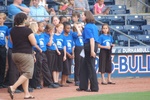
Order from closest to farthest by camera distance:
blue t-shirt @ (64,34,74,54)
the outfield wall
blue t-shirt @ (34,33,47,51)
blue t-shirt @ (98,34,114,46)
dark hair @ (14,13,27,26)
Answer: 1. dark hair @ (14,13,27,26)
2. blue t-shirt @ (34,33,47,51)
3. blue t-shirt @ (64,34,74,54)
4. blue t-shirt @ (98,34,114,46)
5. the outfield wall

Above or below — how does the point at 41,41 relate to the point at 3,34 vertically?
below

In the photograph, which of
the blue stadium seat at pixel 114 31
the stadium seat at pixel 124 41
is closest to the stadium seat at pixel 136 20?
the blue stadium seat at pixel 114 31

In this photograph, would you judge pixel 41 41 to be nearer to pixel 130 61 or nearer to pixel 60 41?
pixel 60 41

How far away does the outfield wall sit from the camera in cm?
1823

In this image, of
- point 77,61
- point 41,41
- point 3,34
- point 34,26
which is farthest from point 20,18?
point 77,61

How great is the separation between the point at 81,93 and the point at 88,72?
2.12 feet

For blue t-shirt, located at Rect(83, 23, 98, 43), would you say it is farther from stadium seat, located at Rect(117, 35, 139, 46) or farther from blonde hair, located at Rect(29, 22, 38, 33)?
stadium seat, located at Rect(117, 35, 139, 46)

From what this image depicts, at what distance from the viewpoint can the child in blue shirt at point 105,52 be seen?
16.7m

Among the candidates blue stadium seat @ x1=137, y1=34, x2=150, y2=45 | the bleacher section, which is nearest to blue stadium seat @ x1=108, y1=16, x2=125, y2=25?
the bleacher section

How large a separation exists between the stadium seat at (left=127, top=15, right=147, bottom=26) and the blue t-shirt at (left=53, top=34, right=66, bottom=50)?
14.4 ft

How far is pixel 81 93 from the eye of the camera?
1462 centimetres

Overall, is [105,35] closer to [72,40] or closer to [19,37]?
[72,40]

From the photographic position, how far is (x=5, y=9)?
768 inches

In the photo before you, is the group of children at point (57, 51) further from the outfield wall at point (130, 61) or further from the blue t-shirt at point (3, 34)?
the outfield wall at point (130, 61)
